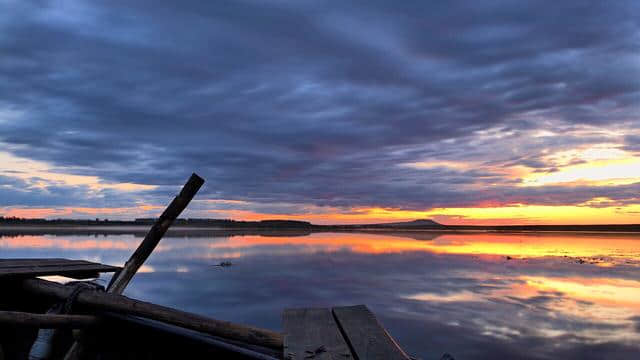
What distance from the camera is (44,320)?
4094 mm

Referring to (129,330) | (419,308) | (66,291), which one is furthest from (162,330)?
(419,308)

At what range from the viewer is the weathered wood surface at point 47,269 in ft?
16.9

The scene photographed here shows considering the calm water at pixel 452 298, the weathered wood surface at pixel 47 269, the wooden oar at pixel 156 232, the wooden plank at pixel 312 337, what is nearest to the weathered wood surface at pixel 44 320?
the weathered wood surface at pixel 47 269

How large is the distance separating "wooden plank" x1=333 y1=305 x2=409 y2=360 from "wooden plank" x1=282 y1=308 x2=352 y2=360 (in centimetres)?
8

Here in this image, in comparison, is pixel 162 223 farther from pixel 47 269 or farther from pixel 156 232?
pixel 47 269

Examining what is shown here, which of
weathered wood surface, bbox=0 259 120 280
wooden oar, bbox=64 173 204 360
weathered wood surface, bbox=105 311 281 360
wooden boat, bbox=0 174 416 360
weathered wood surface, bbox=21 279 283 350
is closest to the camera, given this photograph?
wooden boat, bbox=0 174 416 360

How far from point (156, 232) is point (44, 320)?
2510 mm

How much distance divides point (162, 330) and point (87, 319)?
859mm

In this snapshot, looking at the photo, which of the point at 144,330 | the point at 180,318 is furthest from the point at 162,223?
the point at 180,318

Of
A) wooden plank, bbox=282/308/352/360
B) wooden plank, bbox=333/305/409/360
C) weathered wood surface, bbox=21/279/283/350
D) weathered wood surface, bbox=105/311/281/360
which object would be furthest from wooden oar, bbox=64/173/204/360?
wooden plank, bbox=333/305/409/360

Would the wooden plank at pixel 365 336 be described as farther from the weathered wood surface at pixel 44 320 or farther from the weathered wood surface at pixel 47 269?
the weathered wood surface at pixel 47 269

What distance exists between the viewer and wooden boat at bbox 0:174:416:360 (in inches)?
145

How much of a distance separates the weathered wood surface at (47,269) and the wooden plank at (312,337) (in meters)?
3.13

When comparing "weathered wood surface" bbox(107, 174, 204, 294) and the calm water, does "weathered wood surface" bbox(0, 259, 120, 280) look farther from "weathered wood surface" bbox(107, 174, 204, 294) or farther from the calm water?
the calm water
